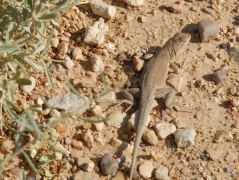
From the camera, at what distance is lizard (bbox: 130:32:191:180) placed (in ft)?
19.2

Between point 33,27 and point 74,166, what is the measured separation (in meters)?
1.19

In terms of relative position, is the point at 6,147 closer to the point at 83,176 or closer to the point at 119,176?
the point at 83,176

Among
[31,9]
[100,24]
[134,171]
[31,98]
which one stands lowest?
Result: [134,171]

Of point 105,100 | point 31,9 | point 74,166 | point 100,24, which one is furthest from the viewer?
point 100,24

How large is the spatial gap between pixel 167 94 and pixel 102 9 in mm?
1110

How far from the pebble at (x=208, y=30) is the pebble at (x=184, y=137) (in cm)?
121

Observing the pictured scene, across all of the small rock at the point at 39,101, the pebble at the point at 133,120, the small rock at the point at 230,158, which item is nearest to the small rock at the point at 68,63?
the small rock at the point at 39,101

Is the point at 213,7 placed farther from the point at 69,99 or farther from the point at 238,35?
the point at 69,99

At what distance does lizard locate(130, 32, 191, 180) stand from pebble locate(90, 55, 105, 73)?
0.46 meters

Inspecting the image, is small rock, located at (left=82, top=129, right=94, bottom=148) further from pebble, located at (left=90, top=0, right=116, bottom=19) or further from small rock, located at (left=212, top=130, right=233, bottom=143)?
pebble, located at (left=90, top=0, right=116, bottom=19)

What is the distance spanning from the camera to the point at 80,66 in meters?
5.91

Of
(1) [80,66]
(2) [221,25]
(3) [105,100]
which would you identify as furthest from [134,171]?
(2) [221,25]

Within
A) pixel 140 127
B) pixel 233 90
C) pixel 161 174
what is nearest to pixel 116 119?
pixel 140 127

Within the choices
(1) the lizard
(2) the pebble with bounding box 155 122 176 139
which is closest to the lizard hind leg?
(1) the lizard
